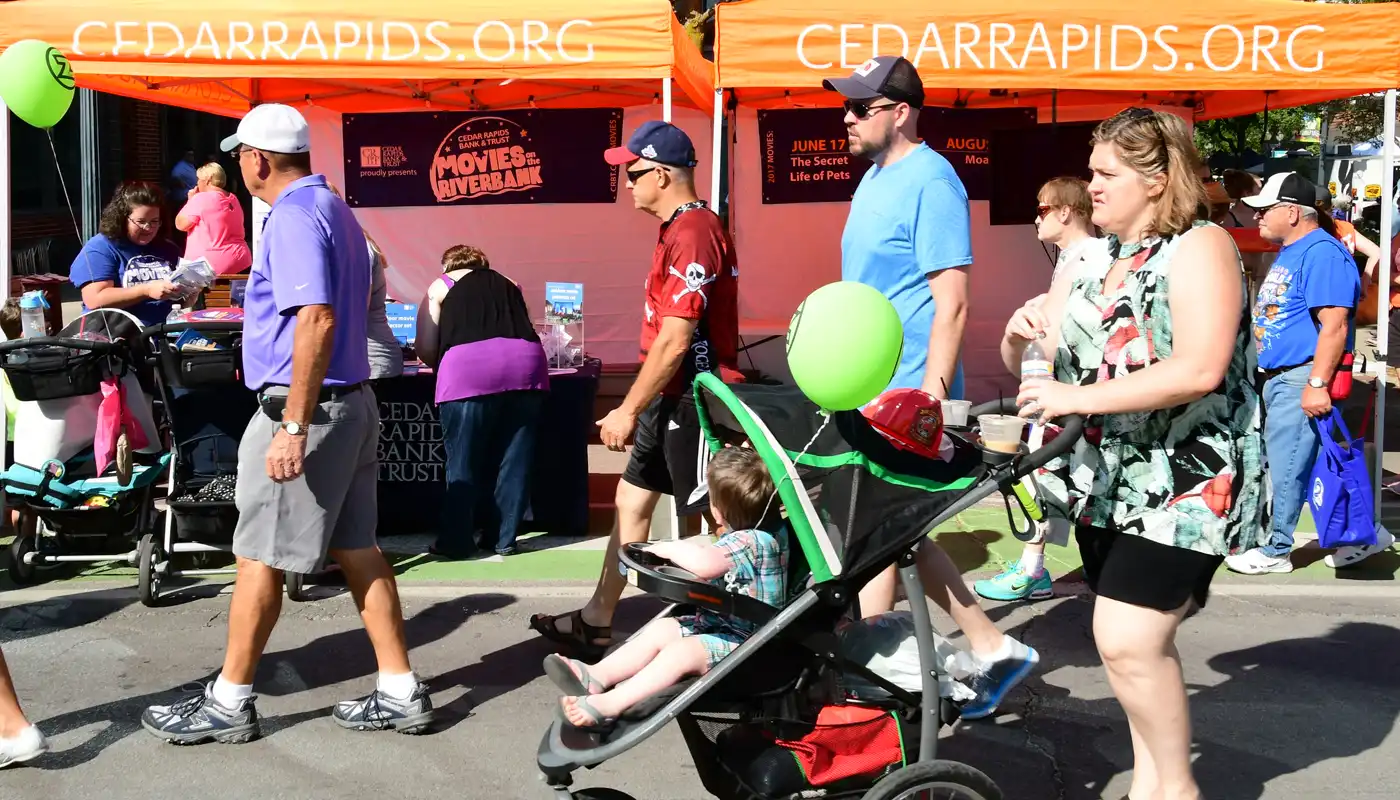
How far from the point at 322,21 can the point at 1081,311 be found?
180 inches

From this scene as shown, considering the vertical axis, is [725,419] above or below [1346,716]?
above

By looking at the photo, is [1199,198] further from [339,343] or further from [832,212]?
[832,212]

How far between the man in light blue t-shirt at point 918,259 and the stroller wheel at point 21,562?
3.83m

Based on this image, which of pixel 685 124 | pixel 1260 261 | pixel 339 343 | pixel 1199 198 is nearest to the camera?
pixel 1199 198

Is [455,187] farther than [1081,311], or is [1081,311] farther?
[455,187]

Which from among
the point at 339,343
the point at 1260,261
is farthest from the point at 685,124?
the point at 339,343

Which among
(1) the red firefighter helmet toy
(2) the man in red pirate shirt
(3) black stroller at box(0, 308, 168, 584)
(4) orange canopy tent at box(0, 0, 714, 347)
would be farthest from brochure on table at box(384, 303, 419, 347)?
(1) the red firefighter helmet toy

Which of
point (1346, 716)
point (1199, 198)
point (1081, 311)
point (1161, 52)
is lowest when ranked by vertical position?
point (1346, 716)

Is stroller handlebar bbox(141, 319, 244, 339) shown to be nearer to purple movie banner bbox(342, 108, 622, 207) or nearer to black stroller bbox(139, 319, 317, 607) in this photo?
black stroller bbox(139, 319, 317, 607)

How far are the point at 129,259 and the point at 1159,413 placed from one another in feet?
17.7

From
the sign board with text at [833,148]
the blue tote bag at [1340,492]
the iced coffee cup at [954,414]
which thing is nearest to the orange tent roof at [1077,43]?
the blue tote bag at [1340,492]

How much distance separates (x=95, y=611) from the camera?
18.8 ft

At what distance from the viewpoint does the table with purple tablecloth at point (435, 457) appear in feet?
22.6

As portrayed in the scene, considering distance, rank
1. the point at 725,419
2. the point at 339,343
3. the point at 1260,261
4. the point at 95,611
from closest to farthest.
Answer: the point at 725,419 < the point at 339,343 < the point at 95,611 < the point at 1260,261
